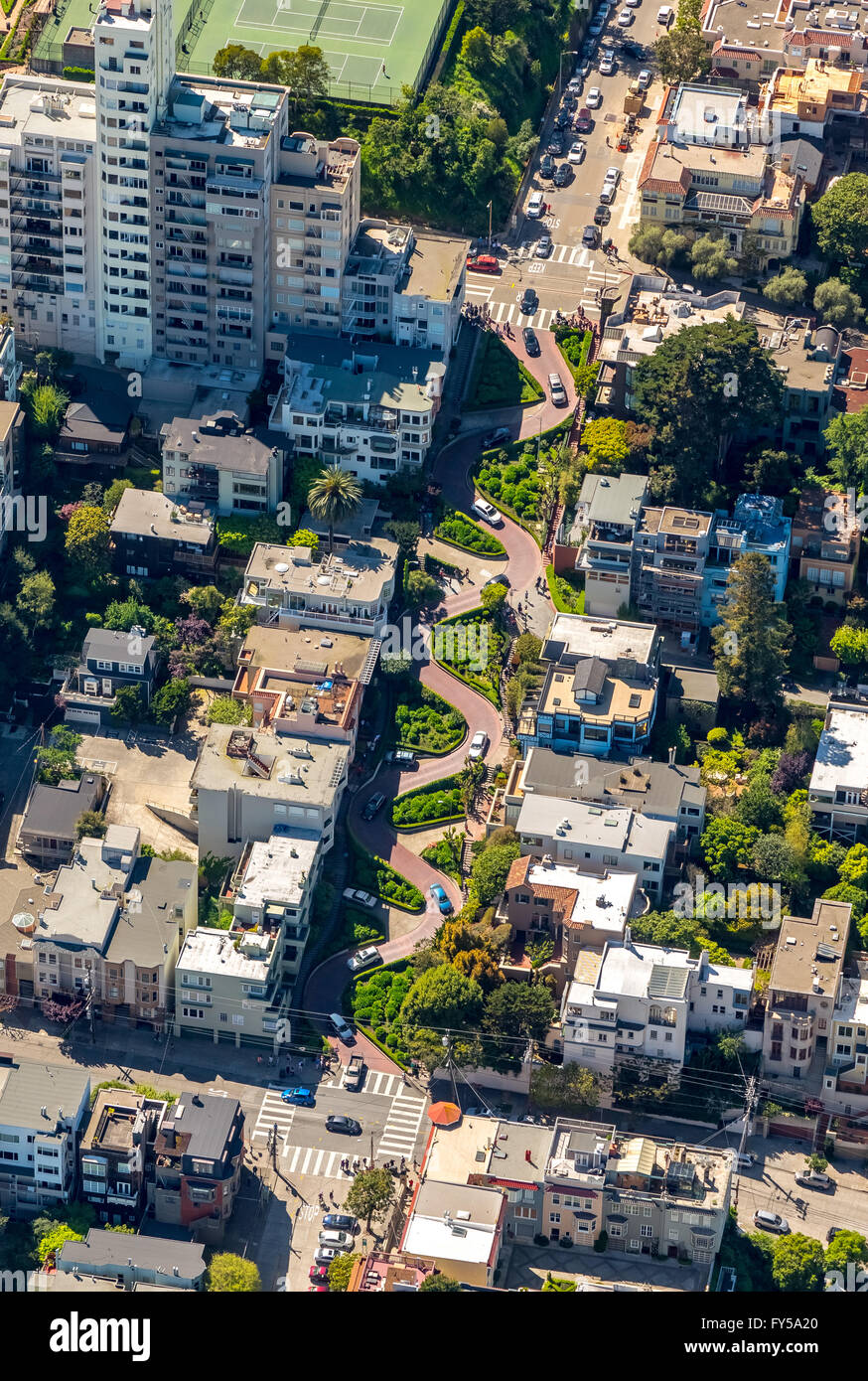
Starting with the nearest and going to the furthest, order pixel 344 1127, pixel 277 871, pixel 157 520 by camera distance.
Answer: pixel 344 1127, pixel 277 871, pixel 157 520

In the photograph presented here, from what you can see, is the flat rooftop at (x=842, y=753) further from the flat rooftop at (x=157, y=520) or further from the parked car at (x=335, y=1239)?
the flat rooftop at (x=157, y=520)

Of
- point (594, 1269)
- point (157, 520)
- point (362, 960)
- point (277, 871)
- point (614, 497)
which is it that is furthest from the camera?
point (157, 520)

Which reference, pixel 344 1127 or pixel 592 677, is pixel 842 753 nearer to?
pixel 592 677

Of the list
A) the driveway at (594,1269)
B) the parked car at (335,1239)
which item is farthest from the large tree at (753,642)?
the parked car at (335,1239)

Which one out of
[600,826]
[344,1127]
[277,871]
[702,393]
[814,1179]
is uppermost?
[702,393]

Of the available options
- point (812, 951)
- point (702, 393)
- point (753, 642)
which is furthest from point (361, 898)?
point (702, 393)

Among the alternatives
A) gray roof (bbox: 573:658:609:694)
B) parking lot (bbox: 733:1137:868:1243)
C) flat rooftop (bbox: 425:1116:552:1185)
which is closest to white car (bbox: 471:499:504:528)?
gray roof (bbox: 573:658:609:694)
